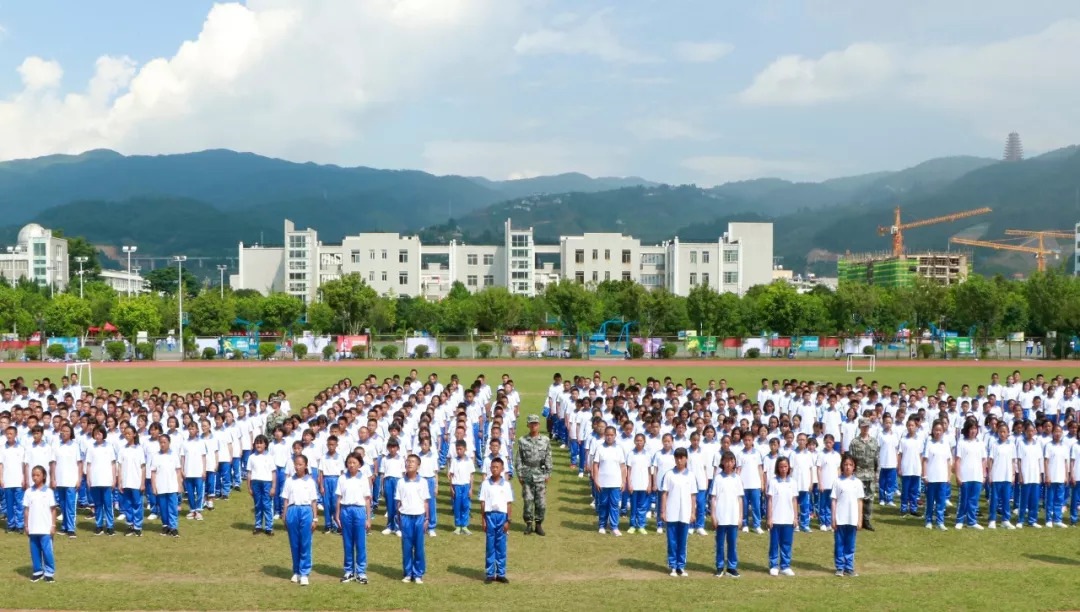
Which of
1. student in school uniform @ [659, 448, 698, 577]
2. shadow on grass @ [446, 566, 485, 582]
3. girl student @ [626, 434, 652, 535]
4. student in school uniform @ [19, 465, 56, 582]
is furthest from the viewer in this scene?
girl student @ [626, 434, 652, 535]

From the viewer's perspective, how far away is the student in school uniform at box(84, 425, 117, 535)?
13695 mm

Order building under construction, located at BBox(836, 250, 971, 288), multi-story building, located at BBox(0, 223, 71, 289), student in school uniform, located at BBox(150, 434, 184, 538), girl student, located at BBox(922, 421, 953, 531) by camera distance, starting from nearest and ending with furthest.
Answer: student in school uniform, located at BBox(150, 434, 184, 538)
girl student, located at BBox(922, 421, 953, 531)
multi-story building, located at BBox(0, 223, 71, 289)
building under construction, located at BBox(836, 250, 971, 288)

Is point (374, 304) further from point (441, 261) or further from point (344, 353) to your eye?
point (441, 261)

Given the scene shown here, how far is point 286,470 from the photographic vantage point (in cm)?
1363

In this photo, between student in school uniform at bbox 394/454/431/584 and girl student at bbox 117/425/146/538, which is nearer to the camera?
student in school uniform at bbox 394/454/431/584

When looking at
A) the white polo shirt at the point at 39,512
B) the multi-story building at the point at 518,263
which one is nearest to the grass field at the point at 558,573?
the white polo shirt at the point at 39,512

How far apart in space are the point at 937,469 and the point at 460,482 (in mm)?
7483

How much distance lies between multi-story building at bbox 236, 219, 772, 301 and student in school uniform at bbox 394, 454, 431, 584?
10902 centimetres

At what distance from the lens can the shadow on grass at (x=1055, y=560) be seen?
12109mm

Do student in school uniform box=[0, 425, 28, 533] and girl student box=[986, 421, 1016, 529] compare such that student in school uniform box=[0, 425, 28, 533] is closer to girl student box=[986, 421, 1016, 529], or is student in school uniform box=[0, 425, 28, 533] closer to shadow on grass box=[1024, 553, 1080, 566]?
shadow on grass box=[1024, 553, 1080, 566]

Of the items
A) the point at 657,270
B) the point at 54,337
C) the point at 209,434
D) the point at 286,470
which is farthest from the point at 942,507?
the point at 657,270

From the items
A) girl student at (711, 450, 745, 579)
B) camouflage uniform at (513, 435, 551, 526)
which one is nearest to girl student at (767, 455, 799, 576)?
girl student at (711, 450, 745, 579)

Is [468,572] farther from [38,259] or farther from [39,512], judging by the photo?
[38,259]

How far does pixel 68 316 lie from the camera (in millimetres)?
58500
